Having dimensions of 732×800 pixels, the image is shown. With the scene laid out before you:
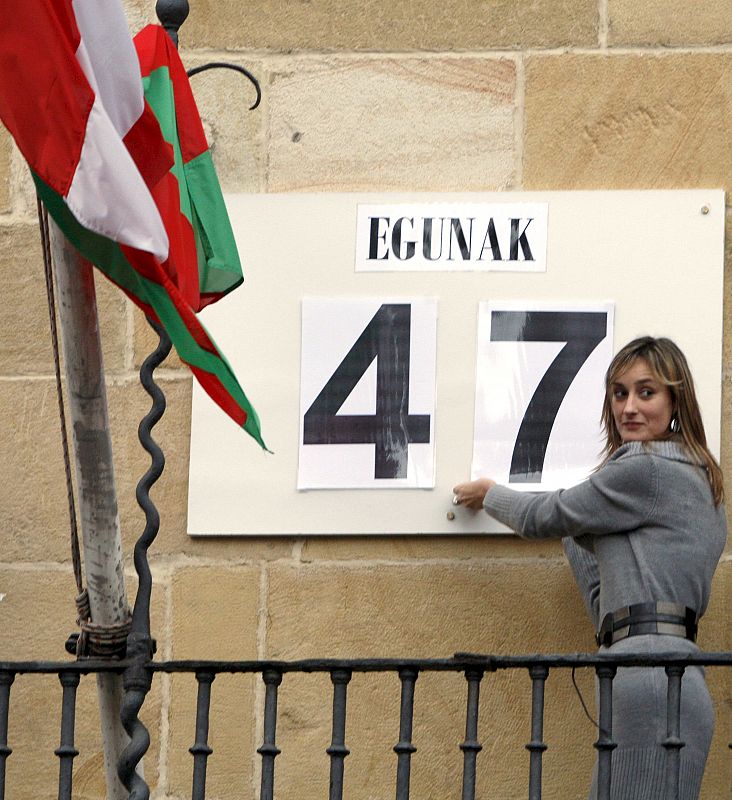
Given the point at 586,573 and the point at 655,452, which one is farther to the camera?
the point at 586,573

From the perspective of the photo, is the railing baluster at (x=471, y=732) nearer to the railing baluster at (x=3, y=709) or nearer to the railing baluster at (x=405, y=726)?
the railing baluster at (x=405, y=726)

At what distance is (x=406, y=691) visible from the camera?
4.27 meters

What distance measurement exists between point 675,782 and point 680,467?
Result: 2.89 feet

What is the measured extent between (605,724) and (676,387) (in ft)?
3.35

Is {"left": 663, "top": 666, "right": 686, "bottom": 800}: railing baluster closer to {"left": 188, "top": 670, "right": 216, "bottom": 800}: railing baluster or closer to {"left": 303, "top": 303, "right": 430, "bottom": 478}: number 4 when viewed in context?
{"left": 188, "top": 670, "right": 216, "bottom": 800}: railing baluster

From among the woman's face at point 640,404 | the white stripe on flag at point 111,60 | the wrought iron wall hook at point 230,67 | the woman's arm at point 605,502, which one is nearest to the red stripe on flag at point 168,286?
the white stripe on flag at point 111,60

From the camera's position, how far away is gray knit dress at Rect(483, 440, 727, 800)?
4613mm

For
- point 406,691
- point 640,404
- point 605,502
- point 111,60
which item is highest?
point 111,60

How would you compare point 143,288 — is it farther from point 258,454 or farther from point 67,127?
point 258,454

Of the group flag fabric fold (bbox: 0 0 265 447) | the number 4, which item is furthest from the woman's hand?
flag fabric fold (bbox: 0 0 265 447)

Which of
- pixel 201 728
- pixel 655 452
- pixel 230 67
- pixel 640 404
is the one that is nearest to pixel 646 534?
pixel 655 452

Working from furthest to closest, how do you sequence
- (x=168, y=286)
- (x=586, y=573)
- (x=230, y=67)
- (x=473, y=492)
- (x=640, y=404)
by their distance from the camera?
1. (x=230, y=67)
2. (x=473, y=492)
3. (x=586, y=573)
4. (x=640, y=404)
5. (x=168, y=286)

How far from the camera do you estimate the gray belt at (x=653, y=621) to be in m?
4.71

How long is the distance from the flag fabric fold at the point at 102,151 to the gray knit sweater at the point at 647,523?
1.09 meters
